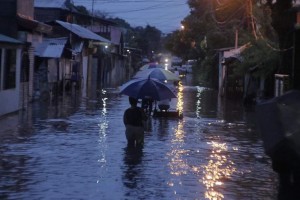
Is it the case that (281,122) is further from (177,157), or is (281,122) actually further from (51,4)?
(51,4)

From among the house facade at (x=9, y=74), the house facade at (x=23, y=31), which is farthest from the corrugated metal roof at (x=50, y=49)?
the house facade at (x=9, y=74)

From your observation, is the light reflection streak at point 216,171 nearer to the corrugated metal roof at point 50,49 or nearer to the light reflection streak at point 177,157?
the light reflection streak at point 177,157

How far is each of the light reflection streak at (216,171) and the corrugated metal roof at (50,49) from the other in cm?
1831

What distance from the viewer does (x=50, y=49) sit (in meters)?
34.1

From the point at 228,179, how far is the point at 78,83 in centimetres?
3311

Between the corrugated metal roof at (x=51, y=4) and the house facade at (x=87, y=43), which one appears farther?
the corrugated metal roof at (x=51, y=4)

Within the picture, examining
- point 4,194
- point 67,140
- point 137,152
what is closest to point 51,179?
point 4,194

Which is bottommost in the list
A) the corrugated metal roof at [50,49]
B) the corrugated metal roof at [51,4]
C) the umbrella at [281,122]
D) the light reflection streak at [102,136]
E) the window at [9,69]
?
the light reflection streak at [102,136]

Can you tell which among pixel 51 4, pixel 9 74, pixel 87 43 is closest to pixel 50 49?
pixel 9 74

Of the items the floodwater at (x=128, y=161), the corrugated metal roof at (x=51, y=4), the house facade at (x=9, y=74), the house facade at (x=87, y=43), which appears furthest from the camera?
the corrugated metal roof at (x=51, y=4)

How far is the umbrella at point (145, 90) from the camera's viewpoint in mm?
17578

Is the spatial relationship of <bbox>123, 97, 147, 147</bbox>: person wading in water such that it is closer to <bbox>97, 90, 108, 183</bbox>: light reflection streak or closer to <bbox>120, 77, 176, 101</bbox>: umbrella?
<bbox>97, 90, 108, 183</bbox>: light reflection streak

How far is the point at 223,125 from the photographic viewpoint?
2264 centimetres

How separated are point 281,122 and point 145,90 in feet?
27.5
